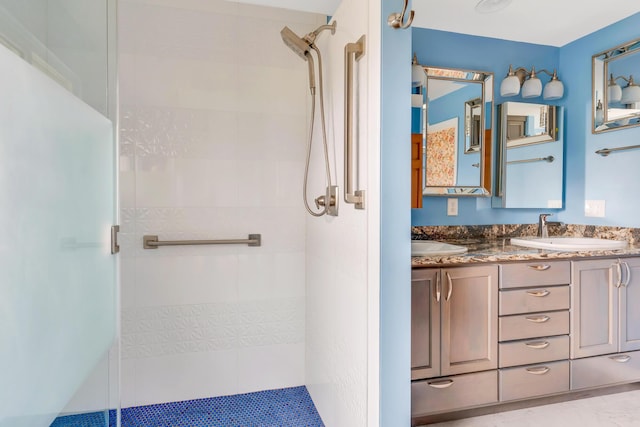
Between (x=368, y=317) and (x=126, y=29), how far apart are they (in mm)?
1850

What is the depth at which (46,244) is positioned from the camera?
0.81 metres

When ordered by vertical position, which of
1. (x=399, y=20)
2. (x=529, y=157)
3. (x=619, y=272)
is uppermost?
(x=399, y=20)

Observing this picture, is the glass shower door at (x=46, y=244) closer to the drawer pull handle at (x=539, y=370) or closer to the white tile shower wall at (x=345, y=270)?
the white tile shower wall at (x=345, y=270)

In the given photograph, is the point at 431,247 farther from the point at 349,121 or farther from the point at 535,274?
the point at 349,121

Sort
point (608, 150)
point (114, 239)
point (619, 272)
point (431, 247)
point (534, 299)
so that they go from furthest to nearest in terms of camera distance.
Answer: point (608, 150) < point (431, 247) < point (619, 272) < point (534, 299) < point (114, 239)

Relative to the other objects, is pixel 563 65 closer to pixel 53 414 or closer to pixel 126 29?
pixel 126 29

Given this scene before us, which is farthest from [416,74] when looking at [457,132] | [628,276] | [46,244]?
[46,244]

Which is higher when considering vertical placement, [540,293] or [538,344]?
[540,293]

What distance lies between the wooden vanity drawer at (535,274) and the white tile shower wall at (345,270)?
80cm

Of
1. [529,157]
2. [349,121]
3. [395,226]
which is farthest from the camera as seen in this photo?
[529,157]

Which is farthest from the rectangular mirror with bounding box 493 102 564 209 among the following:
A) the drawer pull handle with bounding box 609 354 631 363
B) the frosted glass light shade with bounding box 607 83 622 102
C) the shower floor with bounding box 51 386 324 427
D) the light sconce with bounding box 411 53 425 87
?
the shower floor with bounding box 51 386 324 427

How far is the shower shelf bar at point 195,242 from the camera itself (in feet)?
6.76

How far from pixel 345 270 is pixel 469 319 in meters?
0.67

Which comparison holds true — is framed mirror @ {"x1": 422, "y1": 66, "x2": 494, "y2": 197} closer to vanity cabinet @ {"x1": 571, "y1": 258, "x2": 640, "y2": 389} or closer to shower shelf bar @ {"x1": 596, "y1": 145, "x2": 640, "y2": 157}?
shower shelf bar @ {"x1": 596, "y1": 145, "x2": 640, "y2": 157}
